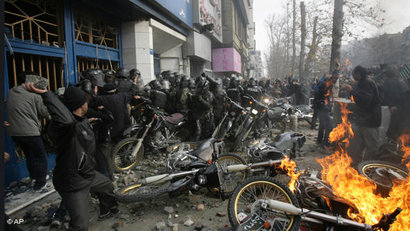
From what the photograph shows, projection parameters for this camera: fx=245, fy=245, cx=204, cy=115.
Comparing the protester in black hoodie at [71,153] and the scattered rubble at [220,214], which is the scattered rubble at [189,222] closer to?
the scattered rubble at [220,214]

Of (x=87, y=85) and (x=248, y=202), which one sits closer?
(x=248, y=202)

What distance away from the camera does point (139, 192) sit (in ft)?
11.8

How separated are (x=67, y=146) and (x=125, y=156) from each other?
9.42ft

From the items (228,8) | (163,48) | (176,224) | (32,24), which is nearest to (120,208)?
(176,224)

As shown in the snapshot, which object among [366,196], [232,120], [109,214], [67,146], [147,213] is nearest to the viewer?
[67,146]

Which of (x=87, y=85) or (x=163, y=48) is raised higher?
(x=163, y=48)

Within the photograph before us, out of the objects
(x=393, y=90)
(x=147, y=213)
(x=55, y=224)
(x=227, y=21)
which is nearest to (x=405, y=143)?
(x=393, y=90)

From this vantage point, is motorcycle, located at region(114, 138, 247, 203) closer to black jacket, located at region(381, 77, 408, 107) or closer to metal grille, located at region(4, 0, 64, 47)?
metal grille, located at region(4, 0, 64, 47)

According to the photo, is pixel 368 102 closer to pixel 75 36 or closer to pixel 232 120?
pixel 232 120

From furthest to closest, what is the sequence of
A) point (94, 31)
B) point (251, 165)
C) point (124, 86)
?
point (94, 31)
point (124, 86)
point (251, 165)

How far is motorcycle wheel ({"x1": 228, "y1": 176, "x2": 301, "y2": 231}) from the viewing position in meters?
2.70

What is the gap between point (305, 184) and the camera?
330cm

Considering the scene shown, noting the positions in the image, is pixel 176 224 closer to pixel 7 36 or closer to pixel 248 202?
pixel 248 202

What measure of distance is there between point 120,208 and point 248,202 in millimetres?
2099
